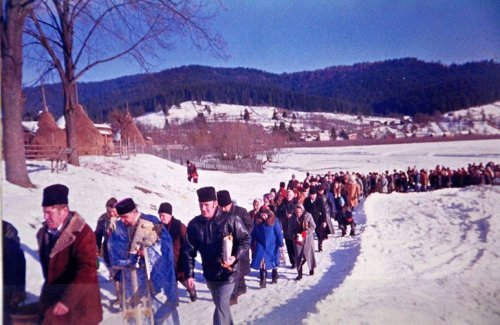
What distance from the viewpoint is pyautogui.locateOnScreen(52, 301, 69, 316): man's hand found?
3.04 m

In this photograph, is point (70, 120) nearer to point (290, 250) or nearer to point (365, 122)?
point (365, 122)

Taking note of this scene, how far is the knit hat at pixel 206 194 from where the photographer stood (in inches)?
144

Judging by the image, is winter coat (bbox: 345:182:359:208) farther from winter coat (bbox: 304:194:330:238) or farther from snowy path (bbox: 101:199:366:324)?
snowy path (bbox: 101:199:366:324)

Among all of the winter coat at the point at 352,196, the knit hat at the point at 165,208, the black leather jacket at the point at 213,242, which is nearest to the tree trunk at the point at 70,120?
the knit hat at the point at 165,208

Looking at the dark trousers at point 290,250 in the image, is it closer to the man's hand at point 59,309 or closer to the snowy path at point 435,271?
the snowy path at point 435,271

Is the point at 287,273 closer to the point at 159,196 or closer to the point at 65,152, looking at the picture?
the point at 159,196

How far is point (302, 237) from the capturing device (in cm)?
654

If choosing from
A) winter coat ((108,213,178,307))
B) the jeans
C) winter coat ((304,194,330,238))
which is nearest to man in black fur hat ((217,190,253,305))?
the jeans

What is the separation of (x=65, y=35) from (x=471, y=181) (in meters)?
3.95

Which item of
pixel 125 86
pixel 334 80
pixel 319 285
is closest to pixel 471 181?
pixel 334 80

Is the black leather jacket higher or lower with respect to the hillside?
lower

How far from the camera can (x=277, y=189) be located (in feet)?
15.5

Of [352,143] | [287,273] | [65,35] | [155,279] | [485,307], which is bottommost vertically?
[287,273]

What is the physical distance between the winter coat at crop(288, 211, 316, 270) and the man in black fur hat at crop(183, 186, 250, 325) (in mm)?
2876
